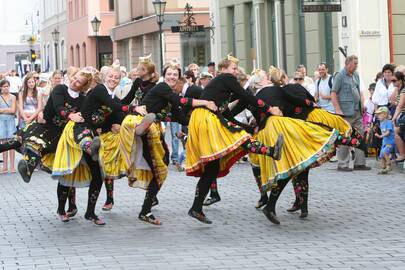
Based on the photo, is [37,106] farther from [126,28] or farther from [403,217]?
[126,28]

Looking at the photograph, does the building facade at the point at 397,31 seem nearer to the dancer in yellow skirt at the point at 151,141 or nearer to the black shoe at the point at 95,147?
the dancer in yellow skirt at the point at 151,141

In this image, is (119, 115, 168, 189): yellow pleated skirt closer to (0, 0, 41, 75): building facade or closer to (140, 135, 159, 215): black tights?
(140, 135, 159, 215): black tights

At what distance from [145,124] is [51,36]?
230 ft

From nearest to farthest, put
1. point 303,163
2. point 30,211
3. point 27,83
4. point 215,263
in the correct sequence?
point 215,263 < point 303,163 < point 30,211 < point 27,83

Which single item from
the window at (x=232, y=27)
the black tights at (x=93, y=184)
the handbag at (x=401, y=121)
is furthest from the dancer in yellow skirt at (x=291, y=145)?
Answer: the window at (x=232, y=27)

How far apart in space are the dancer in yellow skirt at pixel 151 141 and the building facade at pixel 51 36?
5866 centimetres

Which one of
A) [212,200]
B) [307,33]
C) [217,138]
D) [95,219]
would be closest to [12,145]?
[95,219]

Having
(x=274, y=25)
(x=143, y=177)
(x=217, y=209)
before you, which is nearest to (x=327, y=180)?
(x=217, y=209)

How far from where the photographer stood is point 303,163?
41.1 ft

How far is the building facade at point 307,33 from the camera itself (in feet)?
87.2

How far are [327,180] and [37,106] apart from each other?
258 inches

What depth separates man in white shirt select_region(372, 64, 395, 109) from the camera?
19875mm

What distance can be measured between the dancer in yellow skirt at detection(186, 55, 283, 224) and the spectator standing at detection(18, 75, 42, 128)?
9.39 m

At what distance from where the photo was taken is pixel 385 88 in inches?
787
